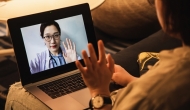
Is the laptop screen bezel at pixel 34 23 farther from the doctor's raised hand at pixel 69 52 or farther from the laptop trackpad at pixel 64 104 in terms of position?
the laptop trackpad at pixel 64 104

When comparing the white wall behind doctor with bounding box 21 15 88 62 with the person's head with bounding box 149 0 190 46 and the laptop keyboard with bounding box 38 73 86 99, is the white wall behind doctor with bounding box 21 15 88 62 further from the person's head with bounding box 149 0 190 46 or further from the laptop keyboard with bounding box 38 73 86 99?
the person's head with bounding box 149 0 190 46

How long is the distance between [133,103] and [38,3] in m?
1.08

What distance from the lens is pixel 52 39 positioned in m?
1.21

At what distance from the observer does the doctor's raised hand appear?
1.24 metres

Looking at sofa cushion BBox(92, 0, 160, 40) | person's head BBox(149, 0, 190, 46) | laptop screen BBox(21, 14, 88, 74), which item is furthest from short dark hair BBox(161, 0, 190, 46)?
sofa cushion BBox(92, 0, 160, 40)

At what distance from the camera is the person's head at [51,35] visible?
3.91ft

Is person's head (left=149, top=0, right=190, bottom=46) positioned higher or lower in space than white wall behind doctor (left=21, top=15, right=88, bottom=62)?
higher

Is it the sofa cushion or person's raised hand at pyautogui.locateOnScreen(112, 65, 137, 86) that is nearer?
person's raised hand at pyautogui.locateOnScreen(112, 65, 137, 86)

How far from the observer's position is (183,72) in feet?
2.15

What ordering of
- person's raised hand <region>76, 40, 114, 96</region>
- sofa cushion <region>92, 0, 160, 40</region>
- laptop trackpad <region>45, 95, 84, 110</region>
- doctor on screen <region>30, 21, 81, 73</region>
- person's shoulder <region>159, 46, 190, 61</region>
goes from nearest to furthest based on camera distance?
1. person's shoulder <region>159, 46, 190, 61</region>
2. person's raised hand <region>76, 40, 114, 96</region>
3. laptop trackpad <region>45, 95, 84, 110</region>
4. doctor on screen <region>30, 21, 81, 73</region>
5. sofa cushion <region>92, 0, 160, 40</region>

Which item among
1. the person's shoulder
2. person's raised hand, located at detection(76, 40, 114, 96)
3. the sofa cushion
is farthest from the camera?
the sofa cushion

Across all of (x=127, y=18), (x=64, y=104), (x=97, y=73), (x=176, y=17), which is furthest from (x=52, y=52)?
(x=127, y=18)

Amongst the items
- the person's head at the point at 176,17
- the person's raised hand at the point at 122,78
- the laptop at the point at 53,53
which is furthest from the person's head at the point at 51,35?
the person's head at the point at 176,17

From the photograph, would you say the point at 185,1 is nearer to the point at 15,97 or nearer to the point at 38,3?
the point at 15,97
